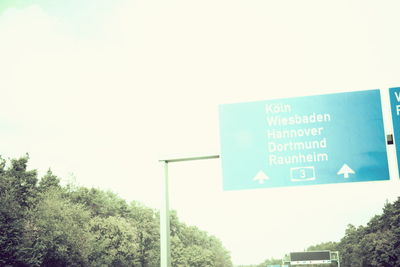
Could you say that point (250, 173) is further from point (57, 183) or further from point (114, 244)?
point (57, 183)

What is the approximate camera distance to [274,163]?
13586 millimetres

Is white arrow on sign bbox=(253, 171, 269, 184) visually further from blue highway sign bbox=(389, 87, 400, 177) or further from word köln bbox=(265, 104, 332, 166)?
blue highway sign bbox=(389, 87, 400, 177)

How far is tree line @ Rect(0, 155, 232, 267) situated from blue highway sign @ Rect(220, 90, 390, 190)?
27.8m

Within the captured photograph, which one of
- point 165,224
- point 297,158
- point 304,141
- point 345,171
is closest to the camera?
point 345,171

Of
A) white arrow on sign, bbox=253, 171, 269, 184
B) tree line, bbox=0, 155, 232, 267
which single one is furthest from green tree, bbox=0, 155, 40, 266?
white arrow on sign, bbox=253, 171, 269, 184

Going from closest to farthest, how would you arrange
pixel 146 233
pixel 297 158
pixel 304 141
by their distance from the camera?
pixel 297 158, pixel 304 141, pixel 146 233

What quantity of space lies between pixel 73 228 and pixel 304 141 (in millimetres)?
34649

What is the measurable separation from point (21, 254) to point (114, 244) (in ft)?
65.1

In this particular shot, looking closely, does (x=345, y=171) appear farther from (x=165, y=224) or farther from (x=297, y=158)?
(x=165, y=224)

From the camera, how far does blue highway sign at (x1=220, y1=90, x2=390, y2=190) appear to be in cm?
1323

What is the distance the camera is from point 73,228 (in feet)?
144

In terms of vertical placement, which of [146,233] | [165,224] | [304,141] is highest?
[304,141]

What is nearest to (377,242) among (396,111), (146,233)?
(146,233)

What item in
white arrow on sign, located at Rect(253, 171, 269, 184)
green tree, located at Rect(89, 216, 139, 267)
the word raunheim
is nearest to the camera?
the word raunheim
